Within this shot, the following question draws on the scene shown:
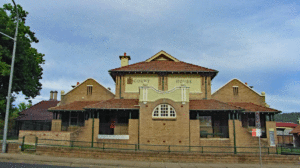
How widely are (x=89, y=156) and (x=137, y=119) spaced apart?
21.7ft

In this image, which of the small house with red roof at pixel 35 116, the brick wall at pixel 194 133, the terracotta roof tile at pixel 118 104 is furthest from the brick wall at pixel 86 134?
the small house with red roof at pixel 35 116

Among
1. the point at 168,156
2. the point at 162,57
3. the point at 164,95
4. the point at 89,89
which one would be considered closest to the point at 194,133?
the point at 164,95

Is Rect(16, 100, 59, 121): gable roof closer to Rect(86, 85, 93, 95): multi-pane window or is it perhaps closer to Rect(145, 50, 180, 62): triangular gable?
Rect(86, 85, 93, 95): multi-pane window

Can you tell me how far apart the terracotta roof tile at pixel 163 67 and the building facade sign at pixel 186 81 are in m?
0.82

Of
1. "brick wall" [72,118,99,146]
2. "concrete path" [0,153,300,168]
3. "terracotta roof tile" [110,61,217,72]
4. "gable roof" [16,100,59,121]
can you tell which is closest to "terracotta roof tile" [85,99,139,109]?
"brick wall" [72,118,99,146]

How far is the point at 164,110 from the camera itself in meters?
22.7

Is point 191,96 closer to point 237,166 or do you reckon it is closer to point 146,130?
point 146,130

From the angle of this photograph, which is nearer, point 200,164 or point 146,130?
point 200,164

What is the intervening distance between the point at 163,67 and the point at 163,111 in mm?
7247

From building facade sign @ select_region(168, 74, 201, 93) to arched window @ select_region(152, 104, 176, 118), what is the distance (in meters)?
4.99

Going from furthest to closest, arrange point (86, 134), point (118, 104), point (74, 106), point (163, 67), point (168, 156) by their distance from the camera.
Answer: point (163, 67), point (74, 106), point (118, 104), point (86, 134), point (168, 156)

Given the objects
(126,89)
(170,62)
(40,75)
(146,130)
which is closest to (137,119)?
(146,130)

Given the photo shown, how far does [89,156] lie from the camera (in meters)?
17.6

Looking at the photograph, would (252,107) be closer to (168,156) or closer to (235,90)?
(235,90)
